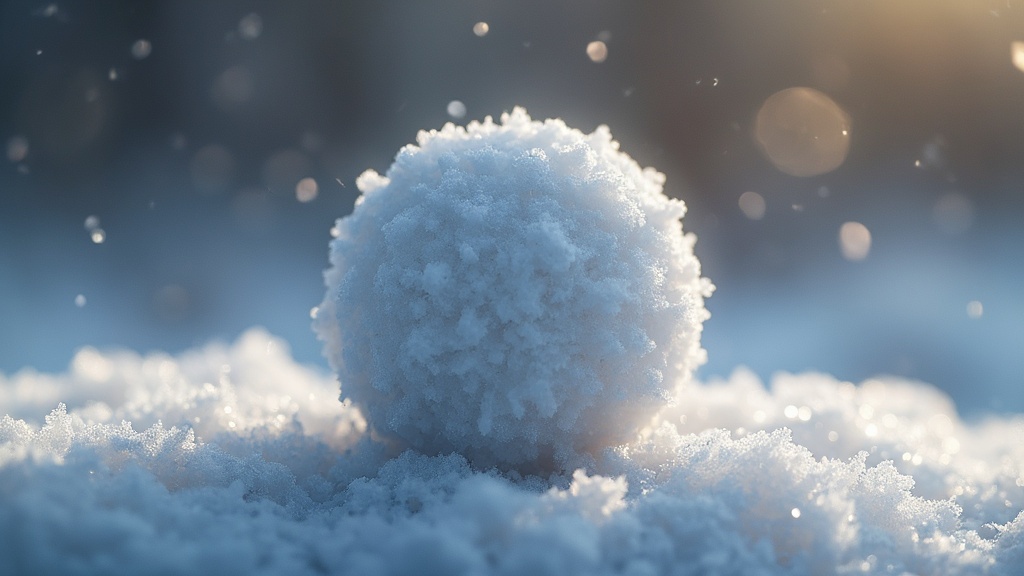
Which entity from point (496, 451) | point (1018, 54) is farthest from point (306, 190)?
point (1018, 54)

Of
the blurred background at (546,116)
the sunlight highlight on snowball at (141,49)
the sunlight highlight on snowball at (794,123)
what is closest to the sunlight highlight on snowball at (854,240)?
the blurred background at (546,116)

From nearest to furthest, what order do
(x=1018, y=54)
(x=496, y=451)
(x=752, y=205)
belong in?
(x=496, y=451) → (x=1018, y=54) → (x=752, y=205)

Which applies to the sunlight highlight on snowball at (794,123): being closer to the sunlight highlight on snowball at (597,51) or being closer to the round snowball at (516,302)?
the sunlight highlight on snowball at (597,51)

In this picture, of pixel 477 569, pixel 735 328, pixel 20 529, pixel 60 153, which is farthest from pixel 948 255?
pixel 60 153

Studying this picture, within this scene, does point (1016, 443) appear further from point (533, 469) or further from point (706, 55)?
point (706, 55)

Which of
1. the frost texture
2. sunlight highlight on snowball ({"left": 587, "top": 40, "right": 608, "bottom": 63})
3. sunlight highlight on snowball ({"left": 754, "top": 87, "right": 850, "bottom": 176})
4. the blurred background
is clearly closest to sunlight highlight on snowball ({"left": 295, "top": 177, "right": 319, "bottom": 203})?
the blurred background

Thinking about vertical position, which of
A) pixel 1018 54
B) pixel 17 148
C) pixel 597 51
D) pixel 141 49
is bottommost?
pixel 1018 54

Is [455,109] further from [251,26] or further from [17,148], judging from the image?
[17,148]

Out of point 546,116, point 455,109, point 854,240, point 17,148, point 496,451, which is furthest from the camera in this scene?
point 854,240
